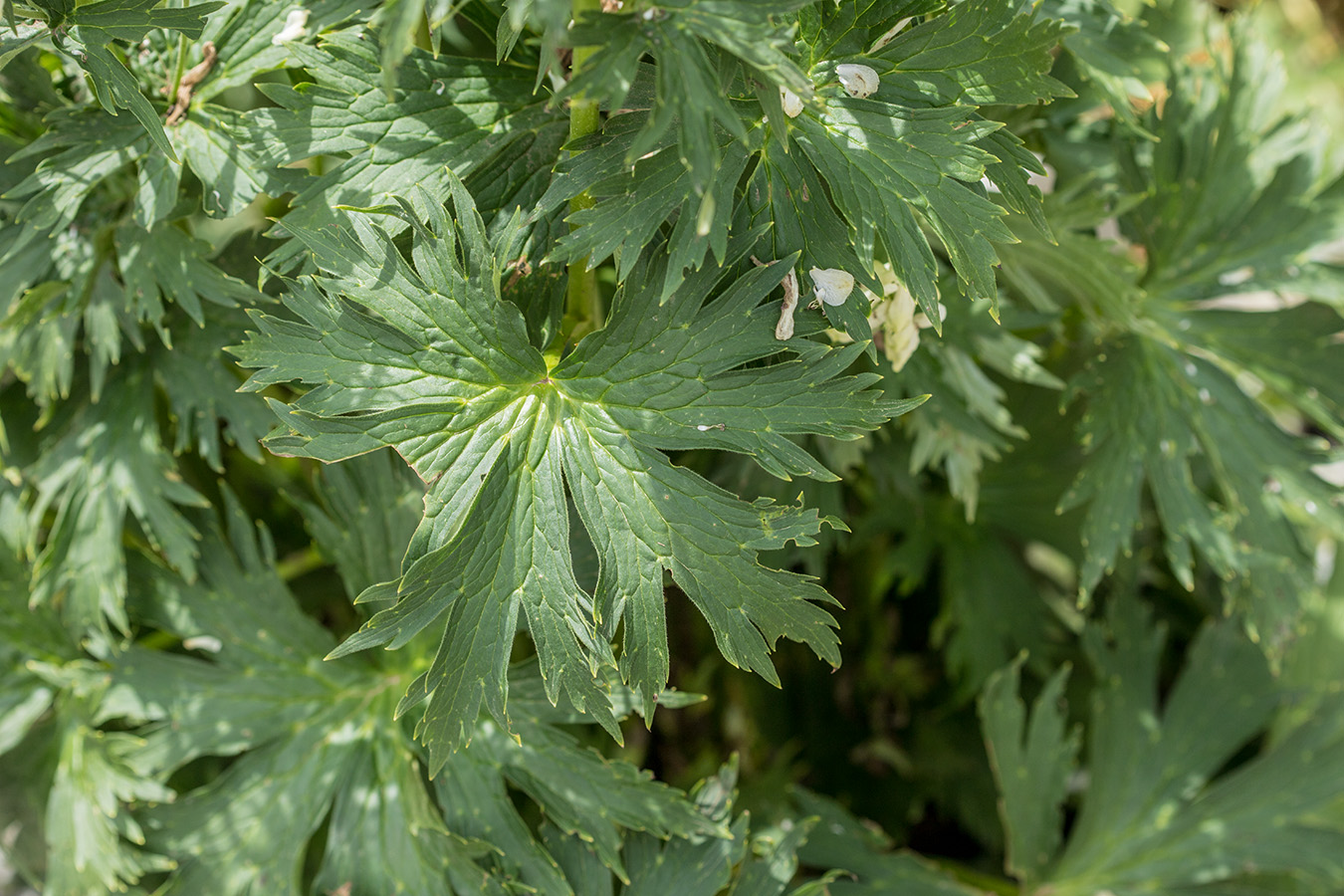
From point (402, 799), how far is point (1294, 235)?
39.8 inches

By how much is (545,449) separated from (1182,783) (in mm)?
893

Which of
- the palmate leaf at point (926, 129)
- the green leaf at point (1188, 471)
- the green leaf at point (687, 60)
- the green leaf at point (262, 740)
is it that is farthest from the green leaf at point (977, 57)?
the green leaf at point (262, 740)

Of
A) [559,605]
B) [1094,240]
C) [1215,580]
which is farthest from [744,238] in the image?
[1215,580]

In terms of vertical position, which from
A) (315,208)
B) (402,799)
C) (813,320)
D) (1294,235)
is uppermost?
(315,208)

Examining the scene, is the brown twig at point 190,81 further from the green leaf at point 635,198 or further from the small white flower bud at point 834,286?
the small white flower bud at point 834,286

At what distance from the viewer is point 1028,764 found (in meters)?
0.98

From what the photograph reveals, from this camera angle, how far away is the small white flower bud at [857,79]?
589 mm

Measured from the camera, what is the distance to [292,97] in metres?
0.64

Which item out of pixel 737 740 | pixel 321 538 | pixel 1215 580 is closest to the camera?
pixel 321 538

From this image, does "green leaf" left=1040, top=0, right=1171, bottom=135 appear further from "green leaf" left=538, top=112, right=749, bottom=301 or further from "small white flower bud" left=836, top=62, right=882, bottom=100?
"green leaf" left=538, top=112, right=749, bottom=301

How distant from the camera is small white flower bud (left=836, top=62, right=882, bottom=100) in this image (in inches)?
23.2

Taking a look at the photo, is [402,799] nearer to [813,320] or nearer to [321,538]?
[321,538]

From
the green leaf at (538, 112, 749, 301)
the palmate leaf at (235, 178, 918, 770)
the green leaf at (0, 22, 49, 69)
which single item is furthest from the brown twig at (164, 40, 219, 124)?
the green leaf at (538, 112, 749, 301)

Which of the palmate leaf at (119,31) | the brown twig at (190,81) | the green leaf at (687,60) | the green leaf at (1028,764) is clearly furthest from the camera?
the green leaf at (1028,764)
